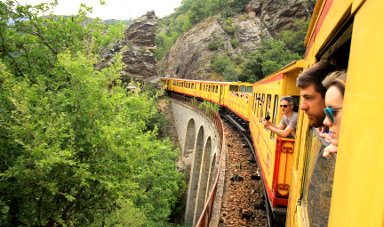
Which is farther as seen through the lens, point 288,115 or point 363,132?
point 288,115

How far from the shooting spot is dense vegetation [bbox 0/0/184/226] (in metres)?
4.59

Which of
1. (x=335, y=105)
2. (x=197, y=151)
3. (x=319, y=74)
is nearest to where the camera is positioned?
(x=335, y=105)

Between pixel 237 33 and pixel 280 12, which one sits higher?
pixel 280 12

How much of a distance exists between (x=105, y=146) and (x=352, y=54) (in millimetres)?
5517

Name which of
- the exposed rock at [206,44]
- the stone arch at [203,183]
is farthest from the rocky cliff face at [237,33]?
the stone arch at [203,183]

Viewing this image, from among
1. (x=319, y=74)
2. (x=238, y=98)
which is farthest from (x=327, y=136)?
(x=238, y=98)

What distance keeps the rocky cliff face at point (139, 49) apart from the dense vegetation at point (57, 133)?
1021 inches

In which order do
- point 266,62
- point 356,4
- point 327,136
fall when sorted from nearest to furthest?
point 356,4, point 327,136, point 266,62

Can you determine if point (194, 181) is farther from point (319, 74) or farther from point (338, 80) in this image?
point (338, 80)

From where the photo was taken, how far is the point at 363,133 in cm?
72

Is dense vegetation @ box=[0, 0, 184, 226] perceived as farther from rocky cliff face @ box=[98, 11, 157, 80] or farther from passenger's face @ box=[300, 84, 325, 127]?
rocky cliff face @ box=[98, 11, 157, 80]

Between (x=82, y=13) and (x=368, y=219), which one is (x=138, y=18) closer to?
(x=82, y=13)

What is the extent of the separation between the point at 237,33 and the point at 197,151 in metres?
26.9

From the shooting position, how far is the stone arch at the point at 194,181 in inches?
806
